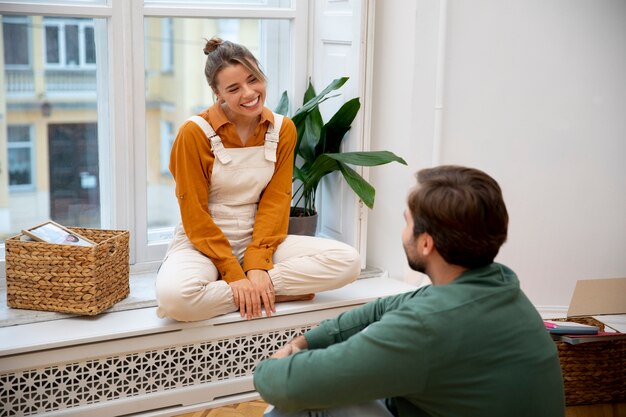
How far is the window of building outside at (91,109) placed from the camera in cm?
285

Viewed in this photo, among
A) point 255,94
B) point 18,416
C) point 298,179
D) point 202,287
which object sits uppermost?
point 255,94

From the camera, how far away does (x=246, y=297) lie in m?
2.59

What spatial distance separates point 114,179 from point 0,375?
96 cm

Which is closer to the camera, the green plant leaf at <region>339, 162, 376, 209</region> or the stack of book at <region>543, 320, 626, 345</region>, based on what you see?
the stack of book at <region>543, 320, 626, 345</region>

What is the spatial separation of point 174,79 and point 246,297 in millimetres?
1029

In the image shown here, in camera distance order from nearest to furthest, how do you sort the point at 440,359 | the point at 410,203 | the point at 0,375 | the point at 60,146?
1. the point at 440,359
2. the point at 410,203
3. the point at 0,375
4. the point at 60,146

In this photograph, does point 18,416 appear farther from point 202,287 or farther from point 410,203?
point 410,203

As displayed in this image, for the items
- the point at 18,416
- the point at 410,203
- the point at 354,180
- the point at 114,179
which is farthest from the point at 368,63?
the point at 18,416

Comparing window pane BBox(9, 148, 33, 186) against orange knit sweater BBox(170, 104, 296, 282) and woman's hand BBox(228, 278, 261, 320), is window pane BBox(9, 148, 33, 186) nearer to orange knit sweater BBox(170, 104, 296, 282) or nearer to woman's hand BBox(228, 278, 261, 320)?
orange knit sweater BBox(170, 104, 296, 282)

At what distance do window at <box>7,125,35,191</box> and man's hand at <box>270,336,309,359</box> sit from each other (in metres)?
1.55

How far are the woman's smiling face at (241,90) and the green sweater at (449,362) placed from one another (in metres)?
1.24

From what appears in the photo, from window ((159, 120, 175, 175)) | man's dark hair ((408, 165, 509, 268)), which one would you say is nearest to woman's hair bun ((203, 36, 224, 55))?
window ((159, 120, 175, 175))

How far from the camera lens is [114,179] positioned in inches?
119

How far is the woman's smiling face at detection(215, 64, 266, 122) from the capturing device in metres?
2.55
